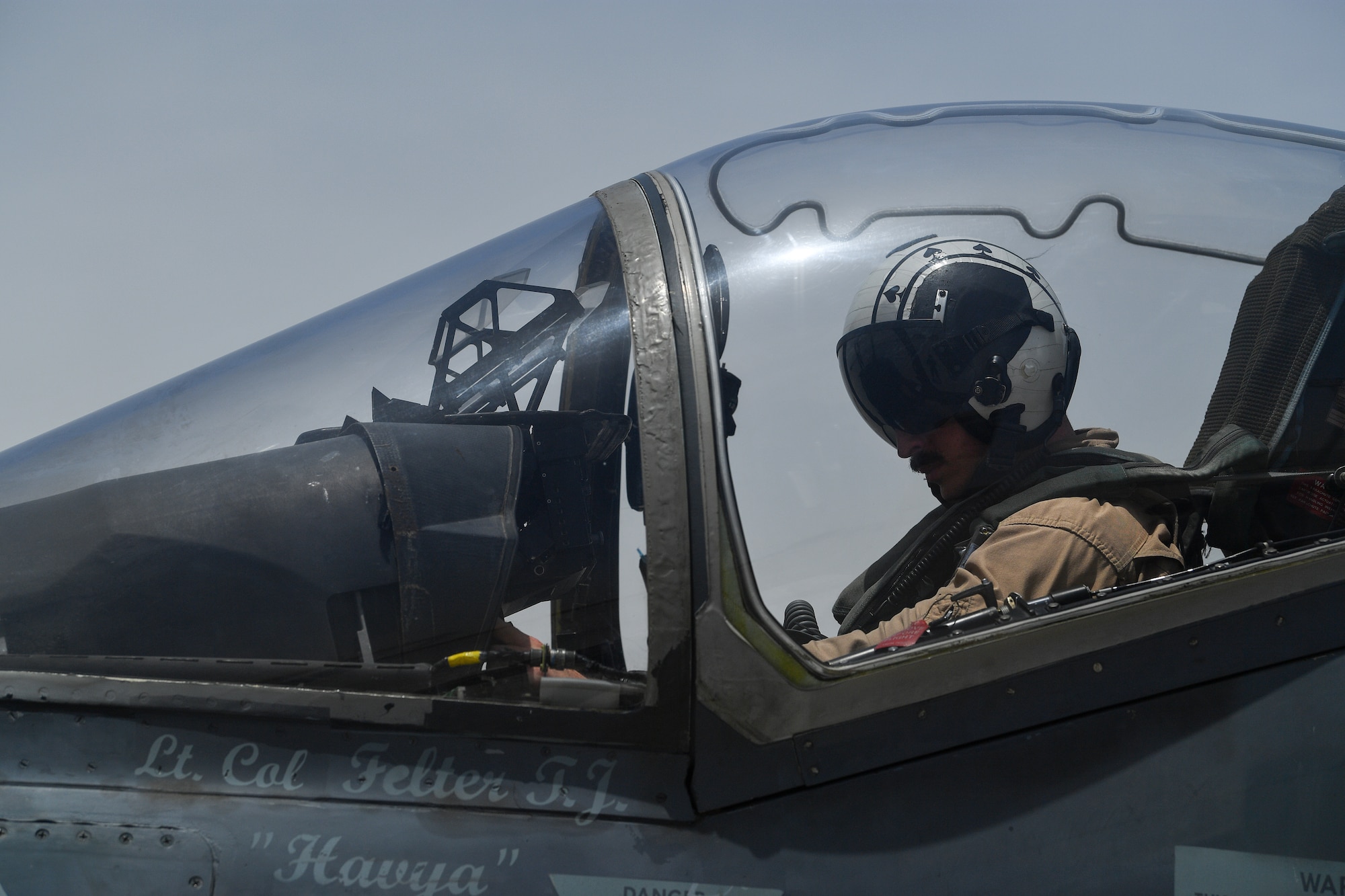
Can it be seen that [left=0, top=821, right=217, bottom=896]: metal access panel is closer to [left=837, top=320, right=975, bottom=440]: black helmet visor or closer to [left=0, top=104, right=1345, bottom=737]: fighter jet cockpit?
[left=0, top=104, right=1345, bottom=737]: fighter jet cockpit

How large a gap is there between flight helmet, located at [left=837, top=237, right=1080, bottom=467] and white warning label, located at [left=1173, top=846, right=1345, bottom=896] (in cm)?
87

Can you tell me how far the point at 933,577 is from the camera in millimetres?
1933

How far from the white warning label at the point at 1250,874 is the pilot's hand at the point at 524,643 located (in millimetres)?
896

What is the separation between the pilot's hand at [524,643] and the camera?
1.40 meters

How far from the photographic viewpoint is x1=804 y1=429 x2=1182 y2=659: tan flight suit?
5.38ft

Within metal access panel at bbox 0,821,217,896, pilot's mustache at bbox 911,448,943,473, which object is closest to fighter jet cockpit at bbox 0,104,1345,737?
pilot's mustache at bbox 911,448,943,473

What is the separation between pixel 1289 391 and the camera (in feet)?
6.10

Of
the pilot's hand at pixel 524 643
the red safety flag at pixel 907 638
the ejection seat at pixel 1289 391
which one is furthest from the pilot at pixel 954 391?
the pilot's hand at pixel 524 643

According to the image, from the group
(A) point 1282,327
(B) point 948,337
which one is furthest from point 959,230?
(A) point 1282,327

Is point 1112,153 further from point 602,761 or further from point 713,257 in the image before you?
point 602,761

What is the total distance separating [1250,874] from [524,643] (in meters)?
1.12

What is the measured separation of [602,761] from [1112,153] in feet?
5.70

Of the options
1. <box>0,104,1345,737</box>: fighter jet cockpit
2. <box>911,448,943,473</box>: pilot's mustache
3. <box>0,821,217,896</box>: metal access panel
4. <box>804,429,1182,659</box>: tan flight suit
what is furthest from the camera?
<box>911,448,943,473</box>: pilot's mustache

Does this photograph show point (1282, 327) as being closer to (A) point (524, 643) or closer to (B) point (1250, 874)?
(B) point (1250, 874)
